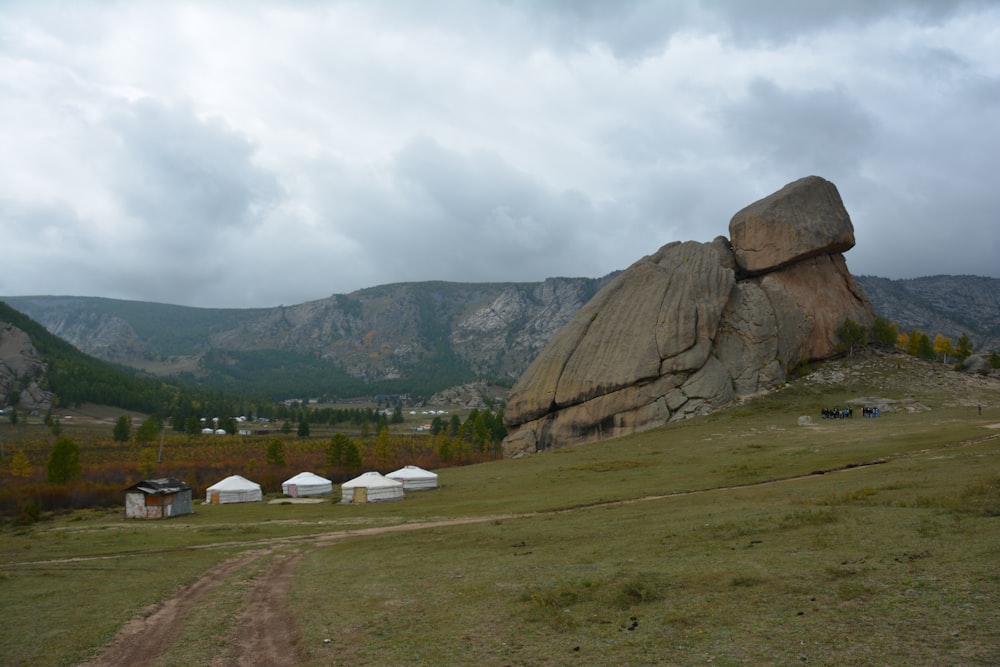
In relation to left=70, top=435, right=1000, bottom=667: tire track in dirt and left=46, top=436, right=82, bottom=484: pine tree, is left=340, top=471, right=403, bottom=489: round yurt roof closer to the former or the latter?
left=70, top=435, right=1000, bottom=667: tire track in dirt

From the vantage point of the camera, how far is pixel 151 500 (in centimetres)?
5425

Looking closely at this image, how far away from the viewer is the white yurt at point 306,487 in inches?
2751

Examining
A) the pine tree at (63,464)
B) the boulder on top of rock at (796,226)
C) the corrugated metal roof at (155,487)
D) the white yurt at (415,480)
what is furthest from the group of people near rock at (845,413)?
the pine tree at (63,464)

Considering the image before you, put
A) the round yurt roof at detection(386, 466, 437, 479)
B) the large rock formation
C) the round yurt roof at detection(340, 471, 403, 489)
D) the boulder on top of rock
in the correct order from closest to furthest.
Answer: the round yurt roof at detection(340, 471, 403, 489)
the round yurt roof at detection(386, 466, 437, 479)
the large rock formation
the boulder on top of rock

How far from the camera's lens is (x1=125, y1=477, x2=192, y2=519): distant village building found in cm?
5406

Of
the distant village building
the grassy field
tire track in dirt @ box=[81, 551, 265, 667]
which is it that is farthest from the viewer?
the distant village building

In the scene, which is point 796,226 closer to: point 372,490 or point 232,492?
point 372,490

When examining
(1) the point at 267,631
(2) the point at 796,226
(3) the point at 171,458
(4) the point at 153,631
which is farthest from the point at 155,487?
(2) the point at 796,226

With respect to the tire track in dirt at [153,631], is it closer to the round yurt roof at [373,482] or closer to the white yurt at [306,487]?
the round yurt roof at [373,482]

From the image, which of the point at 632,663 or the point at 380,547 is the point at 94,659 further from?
the point at 380,547

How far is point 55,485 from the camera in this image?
67.6m

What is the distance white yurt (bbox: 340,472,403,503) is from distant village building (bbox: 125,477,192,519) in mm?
14681

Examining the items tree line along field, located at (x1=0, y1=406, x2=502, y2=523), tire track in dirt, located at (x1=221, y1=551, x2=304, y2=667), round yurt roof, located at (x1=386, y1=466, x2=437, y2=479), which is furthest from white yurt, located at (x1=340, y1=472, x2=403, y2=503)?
tire track in dirt, located at (x1=221, y1=551, x2=304, y2=667)

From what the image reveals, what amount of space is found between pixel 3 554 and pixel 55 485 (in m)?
38.1
